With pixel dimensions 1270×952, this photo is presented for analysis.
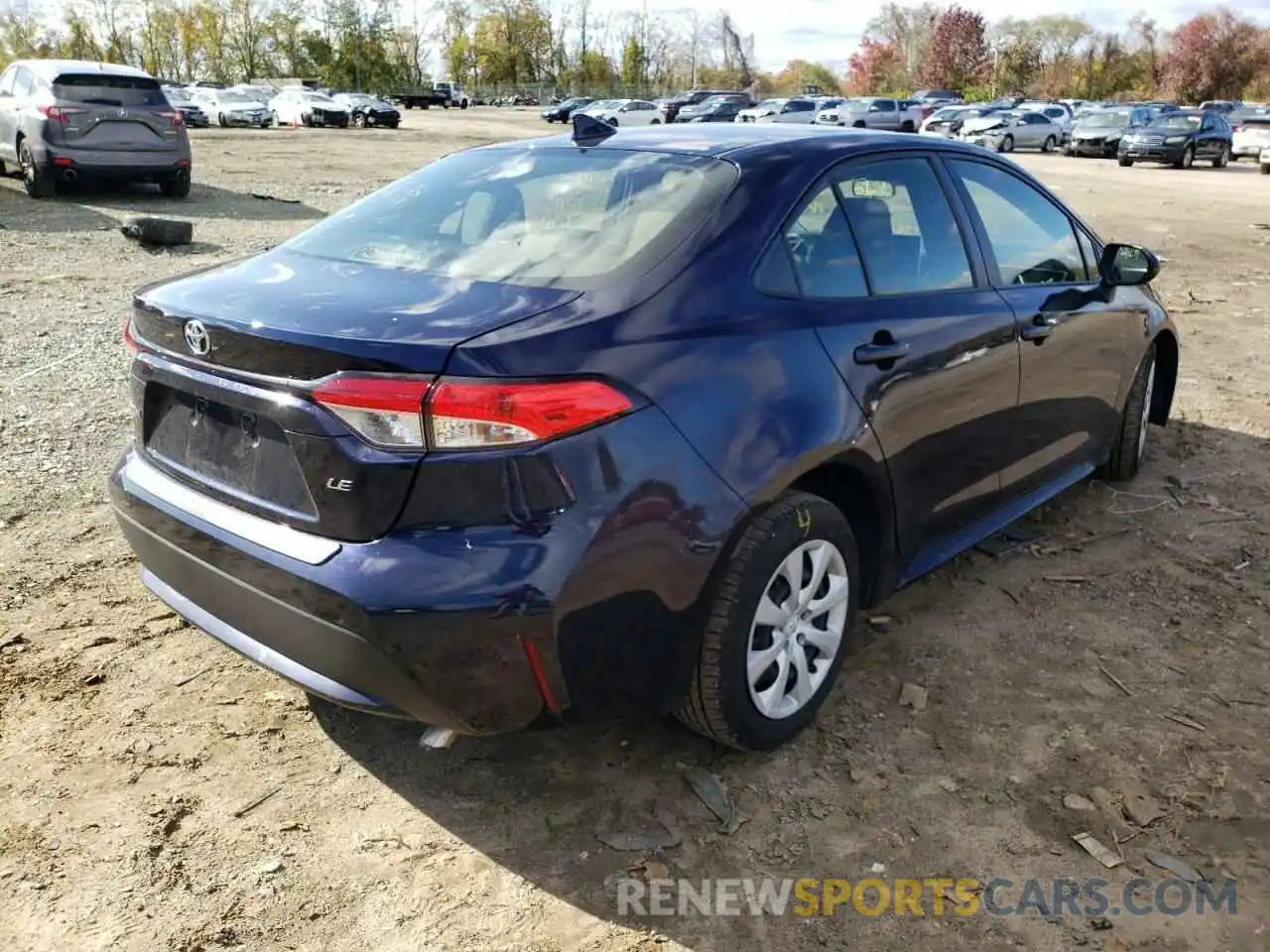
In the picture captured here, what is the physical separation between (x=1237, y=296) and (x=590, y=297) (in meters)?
9.47

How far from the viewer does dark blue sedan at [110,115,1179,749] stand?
229cm

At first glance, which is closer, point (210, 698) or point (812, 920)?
point (812, 920)

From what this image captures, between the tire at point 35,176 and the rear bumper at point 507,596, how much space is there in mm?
13077

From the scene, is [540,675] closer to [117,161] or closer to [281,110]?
[117,161]

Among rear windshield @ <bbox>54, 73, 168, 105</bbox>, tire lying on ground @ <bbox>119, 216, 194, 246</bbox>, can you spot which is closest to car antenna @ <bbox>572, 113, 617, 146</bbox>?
tire lying on ground @ <bbox>119, 216, 194, 246</bbox>

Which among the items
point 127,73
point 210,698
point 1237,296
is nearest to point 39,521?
point 210,698

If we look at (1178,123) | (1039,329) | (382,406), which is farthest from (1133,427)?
(1178,123)

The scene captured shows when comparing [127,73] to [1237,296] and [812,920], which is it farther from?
[812,920]

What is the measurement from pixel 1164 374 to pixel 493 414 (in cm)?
426

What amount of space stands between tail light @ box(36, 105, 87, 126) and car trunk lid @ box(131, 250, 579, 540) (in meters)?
12.2

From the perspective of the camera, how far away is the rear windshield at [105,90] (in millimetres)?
13180

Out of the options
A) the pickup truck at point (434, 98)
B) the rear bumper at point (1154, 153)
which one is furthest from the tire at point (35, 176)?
the pickup truck at point (434, 98)

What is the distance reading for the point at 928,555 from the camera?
3.54 metres

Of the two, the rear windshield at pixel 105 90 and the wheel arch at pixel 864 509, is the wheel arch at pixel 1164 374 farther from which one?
the rear windshield at pixel 105 90
